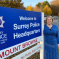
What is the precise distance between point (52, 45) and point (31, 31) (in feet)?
2.03

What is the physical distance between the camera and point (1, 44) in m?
1.29

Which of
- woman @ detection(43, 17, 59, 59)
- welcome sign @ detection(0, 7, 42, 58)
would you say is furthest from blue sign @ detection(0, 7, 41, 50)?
woman @ detection(43, 17, 59, 59)

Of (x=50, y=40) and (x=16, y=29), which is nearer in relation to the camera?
(x=16, y=29)

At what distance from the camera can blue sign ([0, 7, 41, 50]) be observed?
1318 millimetres

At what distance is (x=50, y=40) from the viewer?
2.15m

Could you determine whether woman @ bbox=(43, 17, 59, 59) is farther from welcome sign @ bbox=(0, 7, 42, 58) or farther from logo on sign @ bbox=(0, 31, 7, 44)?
logo on sign @ bbox=(0, 31, 7, 44)

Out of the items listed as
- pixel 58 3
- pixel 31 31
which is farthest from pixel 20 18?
pixel 58 3

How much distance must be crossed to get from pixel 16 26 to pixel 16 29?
1.8 inches

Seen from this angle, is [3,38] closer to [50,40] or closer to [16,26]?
[16,26]

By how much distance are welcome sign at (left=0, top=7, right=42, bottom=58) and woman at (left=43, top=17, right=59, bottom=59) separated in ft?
0.92

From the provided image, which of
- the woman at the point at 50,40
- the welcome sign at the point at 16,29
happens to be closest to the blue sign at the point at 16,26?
the welcome sign at the point at 16,29

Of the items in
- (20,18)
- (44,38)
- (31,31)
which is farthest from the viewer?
(44,38)

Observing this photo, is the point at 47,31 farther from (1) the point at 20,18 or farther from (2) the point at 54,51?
(1) the point at 20,18

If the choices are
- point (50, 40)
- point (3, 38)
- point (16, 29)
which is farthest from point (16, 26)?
point (50, 40)
